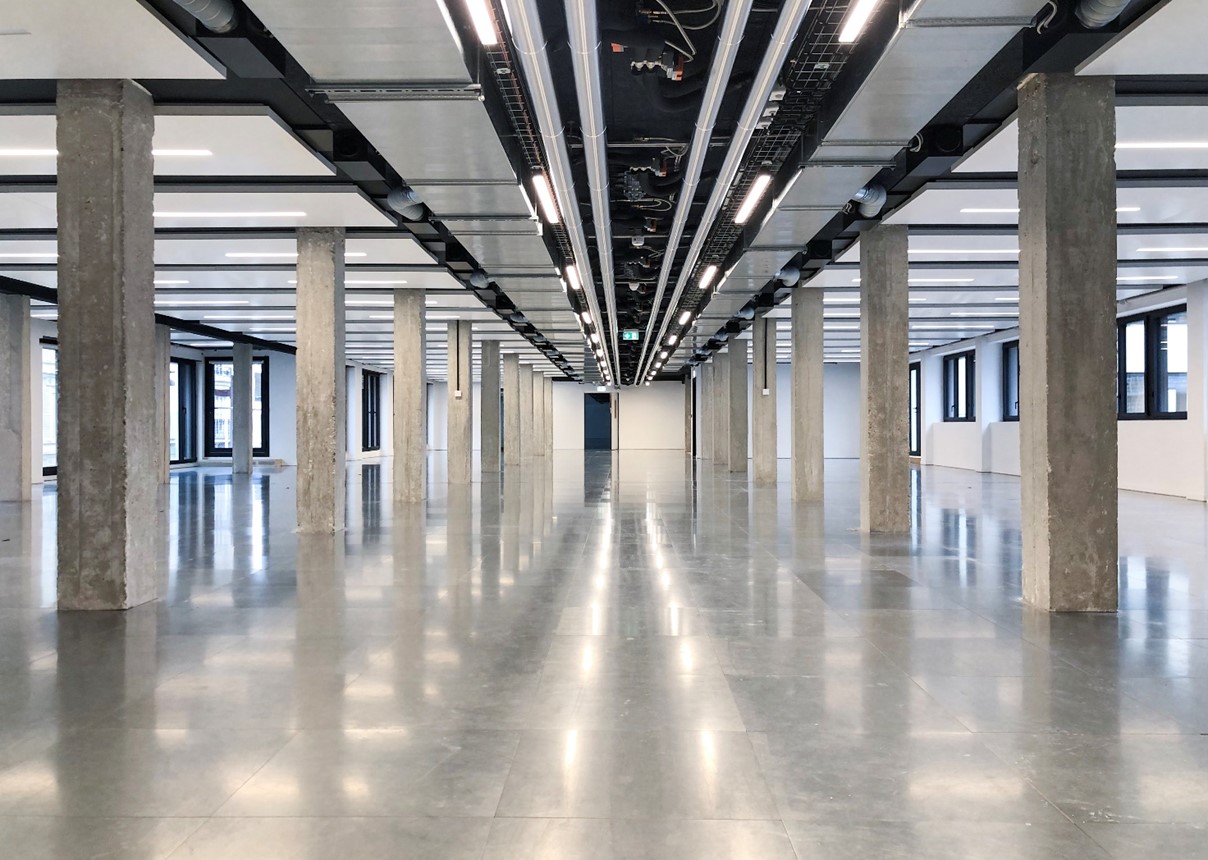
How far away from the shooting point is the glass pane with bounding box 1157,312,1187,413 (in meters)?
25.4

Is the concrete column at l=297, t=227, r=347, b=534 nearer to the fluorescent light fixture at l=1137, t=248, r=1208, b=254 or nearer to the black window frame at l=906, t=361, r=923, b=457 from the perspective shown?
the fluorescent light fixture at l=1137, t=248, r=1208, b=254

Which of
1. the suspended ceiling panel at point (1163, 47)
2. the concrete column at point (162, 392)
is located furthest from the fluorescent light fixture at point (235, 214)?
the concrete column at point (162, 392)

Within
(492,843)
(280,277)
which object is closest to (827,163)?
(492,843)

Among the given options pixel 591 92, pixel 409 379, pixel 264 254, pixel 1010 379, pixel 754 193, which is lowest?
pixel 409 379

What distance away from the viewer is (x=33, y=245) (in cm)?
1831

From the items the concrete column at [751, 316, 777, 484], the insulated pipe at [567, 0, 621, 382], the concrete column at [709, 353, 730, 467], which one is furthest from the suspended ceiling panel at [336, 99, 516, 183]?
the concrete column at [709, 353, 730, 467]

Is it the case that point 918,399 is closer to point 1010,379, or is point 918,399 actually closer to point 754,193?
point 1010,379

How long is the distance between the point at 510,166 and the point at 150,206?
12.9 feet

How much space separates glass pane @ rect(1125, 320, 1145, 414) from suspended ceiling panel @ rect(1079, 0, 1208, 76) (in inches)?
813

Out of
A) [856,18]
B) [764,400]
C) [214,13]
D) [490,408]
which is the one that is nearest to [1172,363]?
[764,400]

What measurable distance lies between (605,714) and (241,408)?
122 feet

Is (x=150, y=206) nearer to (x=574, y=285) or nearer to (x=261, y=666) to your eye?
(x=261, y=666)

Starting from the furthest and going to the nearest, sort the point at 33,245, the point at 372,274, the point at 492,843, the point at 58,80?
the point at 372,274, the point at 33,245, the point at 58,80, the point at 492,843

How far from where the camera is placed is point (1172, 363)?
84.8 feet
